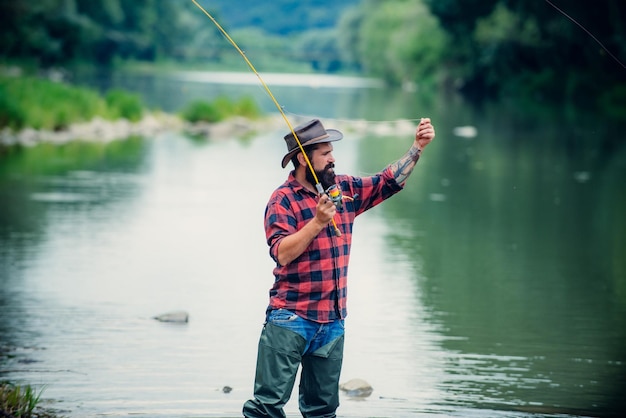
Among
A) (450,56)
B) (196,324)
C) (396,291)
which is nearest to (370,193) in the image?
(196,324)

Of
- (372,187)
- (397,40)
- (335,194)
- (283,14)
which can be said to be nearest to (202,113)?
(372,187)

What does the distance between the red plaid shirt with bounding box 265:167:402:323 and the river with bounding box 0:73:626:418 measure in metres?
1.64

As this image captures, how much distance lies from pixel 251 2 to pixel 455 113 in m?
115

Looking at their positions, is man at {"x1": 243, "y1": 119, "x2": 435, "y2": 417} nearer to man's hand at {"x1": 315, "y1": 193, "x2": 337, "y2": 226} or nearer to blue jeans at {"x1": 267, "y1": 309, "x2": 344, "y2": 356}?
blue jeans at {"x1": 267, "y1": 309, "x2": 344, "y2": 356}

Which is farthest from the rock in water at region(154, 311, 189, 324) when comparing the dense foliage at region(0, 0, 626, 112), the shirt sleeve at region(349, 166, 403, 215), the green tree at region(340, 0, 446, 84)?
the green tree at region(340, 0, 446, 84)

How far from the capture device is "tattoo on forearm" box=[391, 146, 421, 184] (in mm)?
5648

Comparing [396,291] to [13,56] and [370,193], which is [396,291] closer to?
[370,193]

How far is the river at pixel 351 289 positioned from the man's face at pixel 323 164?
6.38ft

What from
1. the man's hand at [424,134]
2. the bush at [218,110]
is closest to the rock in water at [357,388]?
the man's hand at [424,134]

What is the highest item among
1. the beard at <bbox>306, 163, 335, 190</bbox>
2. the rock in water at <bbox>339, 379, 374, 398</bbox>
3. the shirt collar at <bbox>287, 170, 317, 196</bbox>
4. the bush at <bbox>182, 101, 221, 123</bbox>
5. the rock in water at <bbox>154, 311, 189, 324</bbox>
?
the bush at <bbox>182, 101, 221, 123</bbox>

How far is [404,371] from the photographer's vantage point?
7.86m

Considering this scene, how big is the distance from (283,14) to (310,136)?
560 ft

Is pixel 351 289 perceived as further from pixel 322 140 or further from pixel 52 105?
pixel 52 105

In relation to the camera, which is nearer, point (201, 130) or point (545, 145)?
point (545, 145)
